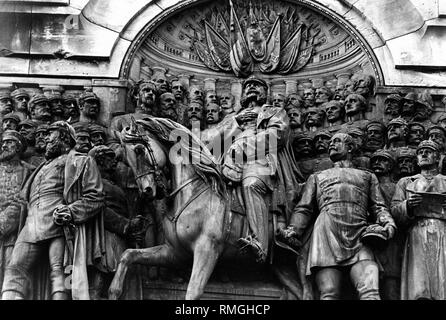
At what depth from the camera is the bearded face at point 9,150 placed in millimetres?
25828

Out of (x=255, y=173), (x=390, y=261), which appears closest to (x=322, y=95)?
(x=255, y=173)

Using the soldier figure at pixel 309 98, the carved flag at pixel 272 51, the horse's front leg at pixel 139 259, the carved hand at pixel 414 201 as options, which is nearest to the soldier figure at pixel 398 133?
the carved hand at pixel 414 201

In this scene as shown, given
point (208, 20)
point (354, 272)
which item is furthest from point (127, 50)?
point (354, 272)

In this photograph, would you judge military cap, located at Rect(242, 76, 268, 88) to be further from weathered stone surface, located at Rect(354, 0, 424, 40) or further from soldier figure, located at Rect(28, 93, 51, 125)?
soldier figure, located at Rect(28, 93, 51, 125)

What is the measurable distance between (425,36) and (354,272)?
4372 mm

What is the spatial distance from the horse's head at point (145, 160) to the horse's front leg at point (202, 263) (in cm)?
93

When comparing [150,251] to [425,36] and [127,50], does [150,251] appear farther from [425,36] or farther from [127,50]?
[425,36]

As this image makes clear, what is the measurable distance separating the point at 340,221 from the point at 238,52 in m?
3.90

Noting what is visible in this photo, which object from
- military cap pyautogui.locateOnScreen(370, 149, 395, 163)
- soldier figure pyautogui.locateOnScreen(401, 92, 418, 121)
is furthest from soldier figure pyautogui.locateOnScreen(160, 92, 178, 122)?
soldier figure pyautogui.locateOnScreen(401, 92, 418, 121)

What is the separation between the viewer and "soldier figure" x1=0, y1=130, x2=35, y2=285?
25.3 m

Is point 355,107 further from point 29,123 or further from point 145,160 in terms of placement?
point 29,123
